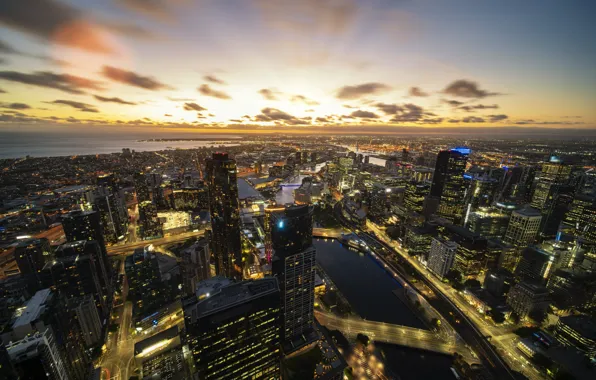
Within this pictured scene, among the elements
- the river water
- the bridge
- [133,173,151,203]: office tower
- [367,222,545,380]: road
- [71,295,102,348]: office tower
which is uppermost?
[133,173,151,203]: office tower

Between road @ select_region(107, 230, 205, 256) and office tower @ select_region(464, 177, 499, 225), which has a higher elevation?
office tower @ select_region(464, 177, 499, 225)

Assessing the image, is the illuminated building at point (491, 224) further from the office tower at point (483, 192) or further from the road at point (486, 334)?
the road at point (486, 334)

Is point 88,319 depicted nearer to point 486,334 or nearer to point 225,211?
point 225,211

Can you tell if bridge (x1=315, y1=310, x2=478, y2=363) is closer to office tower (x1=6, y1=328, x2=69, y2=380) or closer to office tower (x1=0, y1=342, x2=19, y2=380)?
office tower (x1=6, y1=328, x2=69, y2=380)

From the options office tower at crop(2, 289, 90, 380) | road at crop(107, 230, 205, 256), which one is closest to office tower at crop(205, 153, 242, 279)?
office tower at crop(2, 289, 90, 380)

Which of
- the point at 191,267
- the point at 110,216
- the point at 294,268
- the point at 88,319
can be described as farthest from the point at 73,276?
the point at 294,268

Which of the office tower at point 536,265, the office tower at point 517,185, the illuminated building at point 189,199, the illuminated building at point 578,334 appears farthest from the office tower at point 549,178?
the illuminated building at point 189,199
